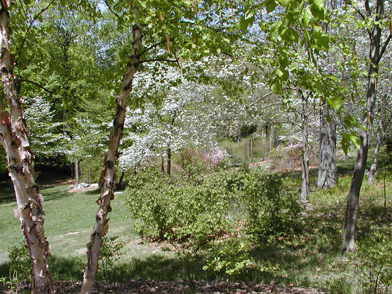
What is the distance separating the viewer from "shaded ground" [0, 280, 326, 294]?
12.4ft

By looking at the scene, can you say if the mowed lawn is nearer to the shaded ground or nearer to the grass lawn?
the grass lawn

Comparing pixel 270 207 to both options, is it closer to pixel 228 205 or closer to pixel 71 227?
pixel 228 205

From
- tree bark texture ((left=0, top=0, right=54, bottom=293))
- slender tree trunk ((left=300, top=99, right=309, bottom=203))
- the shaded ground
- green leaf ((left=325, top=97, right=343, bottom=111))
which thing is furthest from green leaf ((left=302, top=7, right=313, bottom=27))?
slender tree trunk ((left=300, top=99, right=309, bottom=203))

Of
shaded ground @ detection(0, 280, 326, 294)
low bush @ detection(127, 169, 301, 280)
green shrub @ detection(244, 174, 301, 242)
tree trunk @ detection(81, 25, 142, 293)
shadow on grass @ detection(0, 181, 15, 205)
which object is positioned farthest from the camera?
shadow on grass @ detection(0, 181, 15, 205)

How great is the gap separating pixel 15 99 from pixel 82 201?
14.9 metres

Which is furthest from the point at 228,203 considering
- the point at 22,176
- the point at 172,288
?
the point at 22,176

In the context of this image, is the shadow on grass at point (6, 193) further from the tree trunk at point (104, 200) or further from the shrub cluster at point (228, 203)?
the tree trunk at point (104, 200)

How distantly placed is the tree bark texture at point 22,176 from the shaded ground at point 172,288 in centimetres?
231

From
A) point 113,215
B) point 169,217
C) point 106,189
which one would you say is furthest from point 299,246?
point 113,215

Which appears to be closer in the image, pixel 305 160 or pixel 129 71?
pixel 129 71

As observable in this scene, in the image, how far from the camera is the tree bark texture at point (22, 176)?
186 cm

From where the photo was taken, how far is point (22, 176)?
187 centimetres

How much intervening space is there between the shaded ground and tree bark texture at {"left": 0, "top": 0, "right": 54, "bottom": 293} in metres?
2.31

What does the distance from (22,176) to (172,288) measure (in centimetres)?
292
